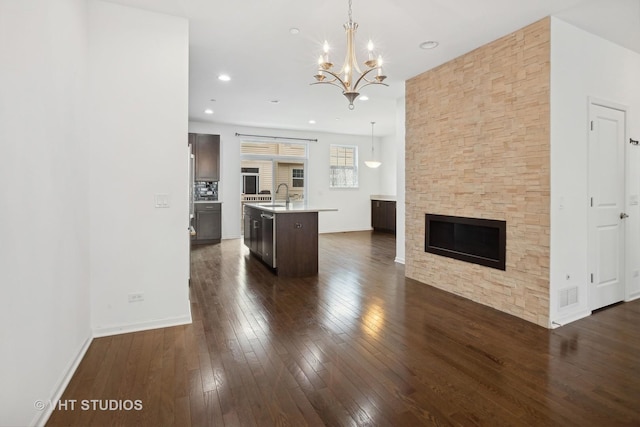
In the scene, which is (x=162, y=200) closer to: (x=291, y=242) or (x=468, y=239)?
(x=291, y=242)

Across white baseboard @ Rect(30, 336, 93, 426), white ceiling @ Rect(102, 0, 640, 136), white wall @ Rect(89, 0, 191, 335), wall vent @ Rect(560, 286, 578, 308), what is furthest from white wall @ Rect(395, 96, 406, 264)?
white baseboard @ Rect(30, 336, 93, 426)

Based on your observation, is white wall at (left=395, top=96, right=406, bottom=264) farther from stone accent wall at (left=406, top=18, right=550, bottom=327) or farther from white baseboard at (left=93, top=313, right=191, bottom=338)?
white baseboard at (left=93, top=313, right=191, bottom=338)

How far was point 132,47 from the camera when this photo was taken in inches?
113

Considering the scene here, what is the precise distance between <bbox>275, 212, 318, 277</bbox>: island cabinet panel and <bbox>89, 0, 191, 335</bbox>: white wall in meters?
1.76

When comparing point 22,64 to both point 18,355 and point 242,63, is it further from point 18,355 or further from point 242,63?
point 242,63

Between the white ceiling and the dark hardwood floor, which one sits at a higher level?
the white ceiling

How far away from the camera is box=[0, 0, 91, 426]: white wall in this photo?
58.8 inches

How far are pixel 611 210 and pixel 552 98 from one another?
1.56m

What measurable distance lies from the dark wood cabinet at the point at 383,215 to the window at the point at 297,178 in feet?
8.04

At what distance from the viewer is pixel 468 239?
12.6 ft

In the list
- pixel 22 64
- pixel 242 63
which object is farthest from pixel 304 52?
pixel 22 64

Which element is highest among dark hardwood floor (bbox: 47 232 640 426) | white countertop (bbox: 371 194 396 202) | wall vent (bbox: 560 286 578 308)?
white countertop (bbox: 371 194 396 202)

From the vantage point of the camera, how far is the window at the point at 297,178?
919 centimetres

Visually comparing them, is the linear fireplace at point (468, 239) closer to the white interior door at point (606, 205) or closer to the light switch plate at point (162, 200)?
the white interior door at point (606, 205)
